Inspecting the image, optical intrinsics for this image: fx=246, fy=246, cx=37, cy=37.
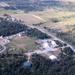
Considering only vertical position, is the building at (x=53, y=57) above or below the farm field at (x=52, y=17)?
above

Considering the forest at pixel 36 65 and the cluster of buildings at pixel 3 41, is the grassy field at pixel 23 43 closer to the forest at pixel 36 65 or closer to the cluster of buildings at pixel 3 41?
the cluster of buildings at pixel 3 41

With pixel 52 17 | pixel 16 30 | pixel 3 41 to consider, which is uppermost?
pixel 3 41

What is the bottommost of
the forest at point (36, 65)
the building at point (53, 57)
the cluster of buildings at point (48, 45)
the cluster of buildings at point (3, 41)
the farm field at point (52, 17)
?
the farm field at point (52, 17)

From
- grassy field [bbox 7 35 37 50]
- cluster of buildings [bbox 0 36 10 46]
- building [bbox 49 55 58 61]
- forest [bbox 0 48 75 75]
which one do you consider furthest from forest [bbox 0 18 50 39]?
forest [bbox 0 48 75 75]

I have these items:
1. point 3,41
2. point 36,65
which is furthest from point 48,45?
point 36,65

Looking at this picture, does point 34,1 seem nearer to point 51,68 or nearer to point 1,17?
point 1,17

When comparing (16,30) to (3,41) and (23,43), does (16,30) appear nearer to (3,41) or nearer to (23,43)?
(3,41)

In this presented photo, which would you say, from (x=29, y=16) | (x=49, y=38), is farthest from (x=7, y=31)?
(x=29, y=16)

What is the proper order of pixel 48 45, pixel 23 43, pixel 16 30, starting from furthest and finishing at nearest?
pixel 16 30 < pixel 23 43 < pixel 48 45

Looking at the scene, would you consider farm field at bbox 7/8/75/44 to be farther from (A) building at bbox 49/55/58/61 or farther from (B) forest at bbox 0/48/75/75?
(B) forest at bbox 0/48/75/75

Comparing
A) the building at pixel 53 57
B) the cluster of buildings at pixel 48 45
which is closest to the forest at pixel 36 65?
the building at pixel 53 57

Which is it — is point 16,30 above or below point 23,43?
below
